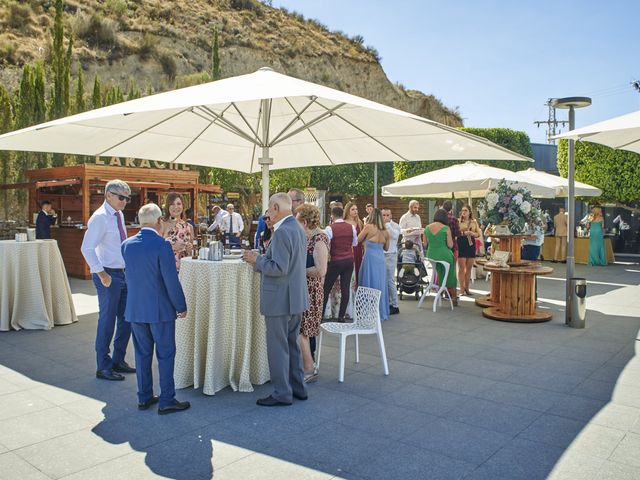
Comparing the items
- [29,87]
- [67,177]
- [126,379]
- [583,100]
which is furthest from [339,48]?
[126,379]

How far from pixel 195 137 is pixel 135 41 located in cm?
4127

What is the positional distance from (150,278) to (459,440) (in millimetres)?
2410

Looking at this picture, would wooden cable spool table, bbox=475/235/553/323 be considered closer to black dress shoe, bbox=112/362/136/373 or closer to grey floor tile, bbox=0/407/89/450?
black dress shoe, bbox=112/362/136/373

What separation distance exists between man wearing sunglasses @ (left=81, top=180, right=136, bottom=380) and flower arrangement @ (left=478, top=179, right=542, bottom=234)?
5.52m

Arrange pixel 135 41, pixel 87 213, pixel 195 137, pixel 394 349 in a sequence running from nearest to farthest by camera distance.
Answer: pixel 394 349
pixel 195 137
pixel 87 213
pixel 135 41

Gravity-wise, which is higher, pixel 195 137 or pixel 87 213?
pixel 195 137

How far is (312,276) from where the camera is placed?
15.9 ft

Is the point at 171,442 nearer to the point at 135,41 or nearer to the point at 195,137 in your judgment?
the point at 195,137

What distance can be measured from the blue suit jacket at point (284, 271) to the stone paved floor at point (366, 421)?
2.63 ft

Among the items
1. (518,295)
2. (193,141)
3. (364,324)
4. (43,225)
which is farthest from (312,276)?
(43,225)

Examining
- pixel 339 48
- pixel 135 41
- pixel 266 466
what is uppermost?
pixel 339 48

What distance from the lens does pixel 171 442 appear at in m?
3.57

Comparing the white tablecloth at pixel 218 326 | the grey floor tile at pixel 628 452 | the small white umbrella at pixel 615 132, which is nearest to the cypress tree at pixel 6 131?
the white tablecloth at pixel 218 326

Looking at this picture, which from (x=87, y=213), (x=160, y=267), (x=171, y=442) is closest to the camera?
(x=171, y=442)
